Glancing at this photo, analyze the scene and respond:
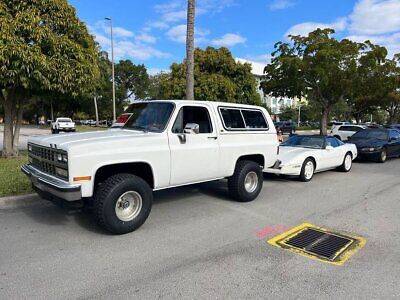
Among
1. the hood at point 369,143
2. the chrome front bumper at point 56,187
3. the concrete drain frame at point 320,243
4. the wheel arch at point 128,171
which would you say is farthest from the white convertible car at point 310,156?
the chrome front bumper at point 56,187

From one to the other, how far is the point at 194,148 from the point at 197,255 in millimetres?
1910

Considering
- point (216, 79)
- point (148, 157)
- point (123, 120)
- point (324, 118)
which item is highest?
point (216, 79)

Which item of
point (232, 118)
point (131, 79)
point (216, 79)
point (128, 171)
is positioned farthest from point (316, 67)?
point (131, 79)

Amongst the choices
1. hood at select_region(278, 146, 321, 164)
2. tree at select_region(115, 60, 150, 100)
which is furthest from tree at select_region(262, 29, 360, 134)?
tree at select_region(115, 60, 150, 100)

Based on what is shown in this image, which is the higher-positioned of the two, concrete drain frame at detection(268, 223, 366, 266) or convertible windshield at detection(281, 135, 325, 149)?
convertible windshield at detection(281, 135, 325, 149)

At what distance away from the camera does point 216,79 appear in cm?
2714

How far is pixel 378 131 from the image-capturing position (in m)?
14.9

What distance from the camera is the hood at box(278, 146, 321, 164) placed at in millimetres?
8805

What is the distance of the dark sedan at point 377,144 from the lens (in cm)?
1324

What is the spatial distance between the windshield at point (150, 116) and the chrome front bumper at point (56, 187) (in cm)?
163

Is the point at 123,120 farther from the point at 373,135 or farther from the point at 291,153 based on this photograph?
the point at 373,135

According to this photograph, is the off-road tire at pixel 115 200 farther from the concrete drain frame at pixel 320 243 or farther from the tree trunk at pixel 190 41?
the tree trunk at pixel 190 41

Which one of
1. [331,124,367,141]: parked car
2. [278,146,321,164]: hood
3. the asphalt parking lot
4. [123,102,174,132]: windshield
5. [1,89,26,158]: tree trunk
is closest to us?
the asphalt parking lot

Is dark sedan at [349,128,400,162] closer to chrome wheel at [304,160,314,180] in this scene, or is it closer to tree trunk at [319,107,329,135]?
chrome wheel at [304,160,314,180]
